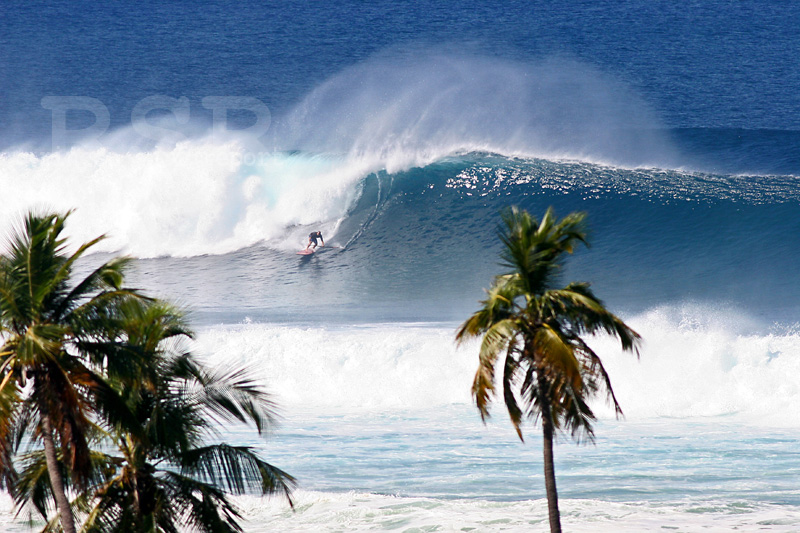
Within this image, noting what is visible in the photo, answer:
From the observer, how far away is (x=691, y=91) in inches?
2320

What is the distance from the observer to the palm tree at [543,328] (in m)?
6.75

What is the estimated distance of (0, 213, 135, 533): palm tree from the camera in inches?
230

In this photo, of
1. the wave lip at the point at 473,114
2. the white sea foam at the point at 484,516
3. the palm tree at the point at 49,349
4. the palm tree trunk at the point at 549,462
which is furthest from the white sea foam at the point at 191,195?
the palm tree at the point at 49,349

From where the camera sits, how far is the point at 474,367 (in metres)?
17.6

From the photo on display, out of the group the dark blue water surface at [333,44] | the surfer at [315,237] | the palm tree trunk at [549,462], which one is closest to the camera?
the palm tree trunk at [549,462]

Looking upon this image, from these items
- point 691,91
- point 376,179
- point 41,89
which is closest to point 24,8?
point 41,89

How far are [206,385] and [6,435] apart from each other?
1.63 metres

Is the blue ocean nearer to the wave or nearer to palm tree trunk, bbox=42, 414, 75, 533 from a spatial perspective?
the wave

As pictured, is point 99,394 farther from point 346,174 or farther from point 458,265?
point 346,174

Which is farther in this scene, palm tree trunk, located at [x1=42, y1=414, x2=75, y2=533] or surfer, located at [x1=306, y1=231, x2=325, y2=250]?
surfer, located at [x1=306, y1=231, x2=325, y2=250]

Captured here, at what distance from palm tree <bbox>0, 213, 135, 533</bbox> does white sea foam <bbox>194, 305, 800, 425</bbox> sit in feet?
33.6

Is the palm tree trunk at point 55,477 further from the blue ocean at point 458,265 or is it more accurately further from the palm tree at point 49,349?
the blue ocean at point 458,265

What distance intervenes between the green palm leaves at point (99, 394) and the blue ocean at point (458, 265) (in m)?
3.73

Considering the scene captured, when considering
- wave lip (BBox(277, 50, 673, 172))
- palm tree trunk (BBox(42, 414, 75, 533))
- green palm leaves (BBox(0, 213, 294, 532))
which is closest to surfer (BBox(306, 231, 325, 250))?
wave lip (BBox(277, 50, 673, 172))
